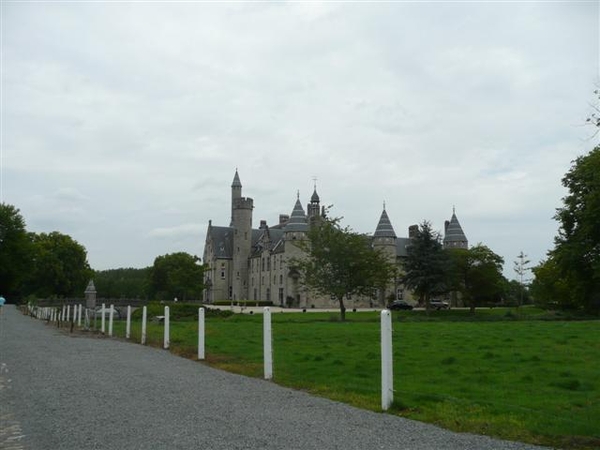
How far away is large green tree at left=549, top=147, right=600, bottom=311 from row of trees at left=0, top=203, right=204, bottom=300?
5855 cm

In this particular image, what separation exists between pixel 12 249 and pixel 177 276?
75.1 feet

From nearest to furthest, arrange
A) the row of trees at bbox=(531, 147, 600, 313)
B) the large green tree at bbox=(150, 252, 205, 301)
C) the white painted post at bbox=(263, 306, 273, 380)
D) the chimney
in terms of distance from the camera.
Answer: the white painted post at bbox=(263, 306, 273, 380) < the row of trees at bbox=(531, 147, 600, 313) < the chimney < the large green tree at bbox=(150, 252, 205, 301)

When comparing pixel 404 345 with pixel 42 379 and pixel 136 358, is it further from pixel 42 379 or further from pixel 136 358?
pixel 42 379

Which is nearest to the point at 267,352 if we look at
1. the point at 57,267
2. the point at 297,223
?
the point at 297,223

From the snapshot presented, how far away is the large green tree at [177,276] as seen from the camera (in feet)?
301

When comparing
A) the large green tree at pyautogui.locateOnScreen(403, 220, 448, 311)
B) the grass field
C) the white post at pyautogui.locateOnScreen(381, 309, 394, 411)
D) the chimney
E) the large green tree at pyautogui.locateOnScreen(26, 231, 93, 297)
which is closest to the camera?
the grass field

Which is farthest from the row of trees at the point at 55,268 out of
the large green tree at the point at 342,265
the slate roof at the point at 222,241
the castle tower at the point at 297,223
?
the large green tree at the point at 342,265

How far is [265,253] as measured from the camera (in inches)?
3772

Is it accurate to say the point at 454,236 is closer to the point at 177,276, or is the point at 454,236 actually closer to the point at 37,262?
the point at 177,276

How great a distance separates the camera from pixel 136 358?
577 inches

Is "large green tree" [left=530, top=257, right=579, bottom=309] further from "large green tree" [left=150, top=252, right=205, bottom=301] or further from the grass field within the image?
"large green tree" [left=150, top=252, right=205, bottom=301]

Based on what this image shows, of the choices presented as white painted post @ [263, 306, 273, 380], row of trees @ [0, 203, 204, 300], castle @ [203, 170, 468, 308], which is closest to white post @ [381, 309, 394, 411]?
white painted post @ [263, 306, 273, 380]

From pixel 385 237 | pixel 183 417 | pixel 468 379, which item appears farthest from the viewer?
pixel 385 237

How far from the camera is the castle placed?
87500 mm
